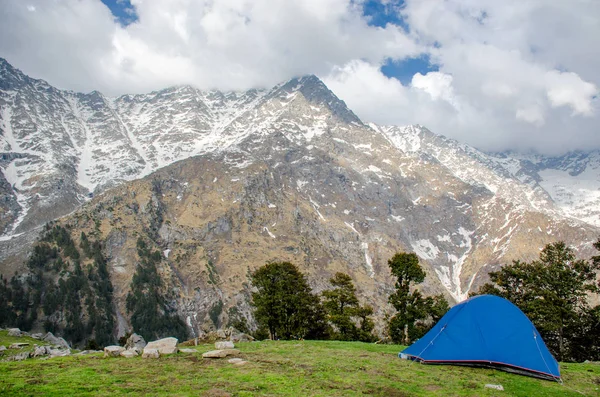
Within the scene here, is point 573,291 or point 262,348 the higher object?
point 573,291

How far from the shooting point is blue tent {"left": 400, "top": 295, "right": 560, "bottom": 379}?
25.5m

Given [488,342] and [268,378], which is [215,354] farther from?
[488,342]

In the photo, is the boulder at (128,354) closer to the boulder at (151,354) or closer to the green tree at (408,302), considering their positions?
the boulder at (151,354)

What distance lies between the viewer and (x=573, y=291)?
52281 mm

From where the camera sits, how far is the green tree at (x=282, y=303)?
64438 mm

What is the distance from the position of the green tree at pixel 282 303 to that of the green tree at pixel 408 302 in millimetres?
14608

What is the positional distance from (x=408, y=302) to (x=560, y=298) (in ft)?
69.3

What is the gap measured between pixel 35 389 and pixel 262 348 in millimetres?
17672

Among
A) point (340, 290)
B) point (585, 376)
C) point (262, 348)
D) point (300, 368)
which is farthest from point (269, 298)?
point (585, 376)

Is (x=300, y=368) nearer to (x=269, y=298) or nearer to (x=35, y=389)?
(x=35, y=389)

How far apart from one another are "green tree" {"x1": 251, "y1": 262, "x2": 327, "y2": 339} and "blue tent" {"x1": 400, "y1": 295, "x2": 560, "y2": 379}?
124 ft

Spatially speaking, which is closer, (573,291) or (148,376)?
A: (148,376)

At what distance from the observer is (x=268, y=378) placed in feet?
68.6

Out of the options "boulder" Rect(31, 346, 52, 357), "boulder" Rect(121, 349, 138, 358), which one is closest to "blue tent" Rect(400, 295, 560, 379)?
"boulder" Rect(121, 349, 138, 358)
